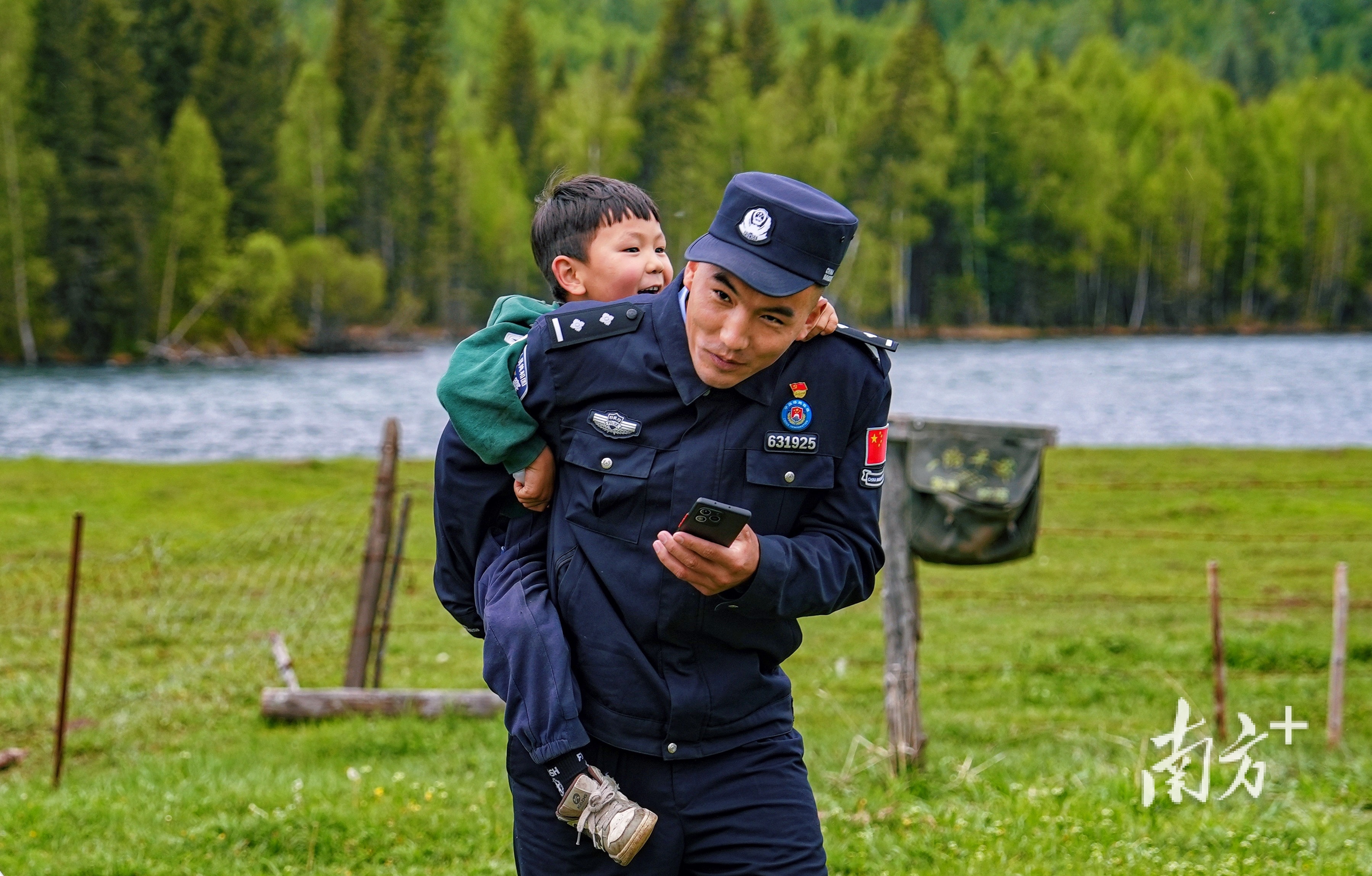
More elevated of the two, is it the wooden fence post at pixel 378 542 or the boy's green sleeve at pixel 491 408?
the boy's green sleeve at pixel 491 408

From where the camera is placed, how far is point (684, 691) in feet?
8.28

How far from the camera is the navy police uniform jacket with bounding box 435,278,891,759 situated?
2.52 metres

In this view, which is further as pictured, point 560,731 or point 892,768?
point 892,768

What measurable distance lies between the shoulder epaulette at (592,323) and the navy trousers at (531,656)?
15.7 inches

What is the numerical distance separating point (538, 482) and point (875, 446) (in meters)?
0.66

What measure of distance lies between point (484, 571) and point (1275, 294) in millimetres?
86155

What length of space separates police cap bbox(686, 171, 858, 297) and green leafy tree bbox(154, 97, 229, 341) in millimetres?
61199

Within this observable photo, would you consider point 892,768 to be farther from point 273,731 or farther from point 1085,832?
point 273,731

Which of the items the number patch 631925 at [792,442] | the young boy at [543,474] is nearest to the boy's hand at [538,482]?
the young boy at [543,474]

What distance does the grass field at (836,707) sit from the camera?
16.8 ft

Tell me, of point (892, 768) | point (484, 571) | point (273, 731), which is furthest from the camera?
point (273, 731)

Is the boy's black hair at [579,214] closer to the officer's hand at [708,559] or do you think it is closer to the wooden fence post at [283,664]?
the officer's hand at [708,559]

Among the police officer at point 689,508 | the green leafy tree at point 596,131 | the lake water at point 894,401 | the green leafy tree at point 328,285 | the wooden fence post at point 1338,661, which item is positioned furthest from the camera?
the green leafy tree at point 596,131

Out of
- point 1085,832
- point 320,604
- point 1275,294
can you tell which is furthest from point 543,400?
point 1275,294
